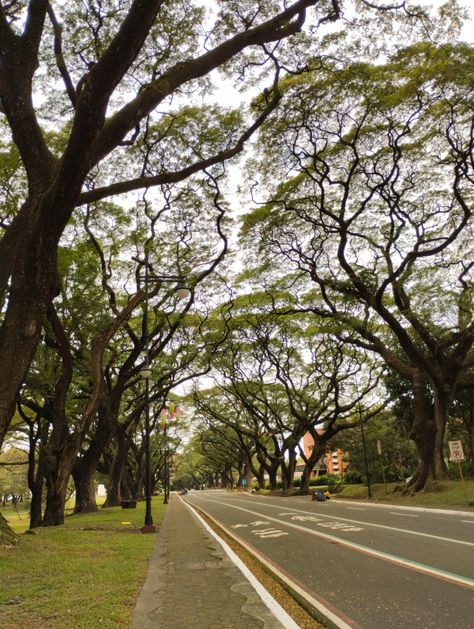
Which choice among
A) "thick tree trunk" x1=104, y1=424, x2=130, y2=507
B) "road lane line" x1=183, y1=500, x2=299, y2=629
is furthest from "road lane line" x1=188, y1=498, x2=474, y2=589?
"thick tree trunk" x1=104, y1=424, x2=130, y2=507

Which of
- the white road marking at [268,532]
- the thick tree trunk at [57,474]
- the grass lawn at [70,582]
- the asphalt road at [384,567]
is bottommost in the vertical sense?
the white road marking at [268,532]

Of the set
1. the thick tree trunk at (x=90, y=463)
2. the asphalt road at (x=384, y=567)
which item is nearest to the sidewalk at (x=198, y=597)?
the asphalt road at (x=384, y=567)

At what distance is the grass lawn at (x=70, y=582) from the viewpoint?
16.0 ft

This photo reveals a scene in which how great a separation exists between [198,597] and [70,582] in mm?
1750

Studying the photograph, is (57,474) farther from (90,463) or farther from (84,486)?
(84,486)

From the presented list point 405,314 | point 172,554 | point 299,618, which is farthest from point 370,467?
point 299,618

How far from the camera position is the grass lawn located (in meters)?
4.88

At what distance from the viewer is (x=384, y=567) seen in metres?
7.42

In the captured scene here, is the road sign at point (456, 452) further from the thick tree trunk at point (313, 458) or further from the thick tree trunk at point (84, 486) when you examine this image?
the thick tree trunk at point (313, 458)

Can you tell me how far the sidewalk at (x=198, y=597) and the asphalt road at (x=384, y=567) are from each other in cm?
82

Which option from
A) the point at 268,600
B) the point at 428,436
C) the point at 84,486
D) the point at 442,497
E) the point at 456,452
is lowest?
the point at 442,497

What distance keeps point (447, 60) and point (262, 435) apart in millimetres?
39515

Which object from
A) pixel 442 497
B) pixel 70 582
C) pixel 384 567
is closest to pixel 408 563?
pixel 384 567

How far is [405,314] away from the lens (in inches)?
861
